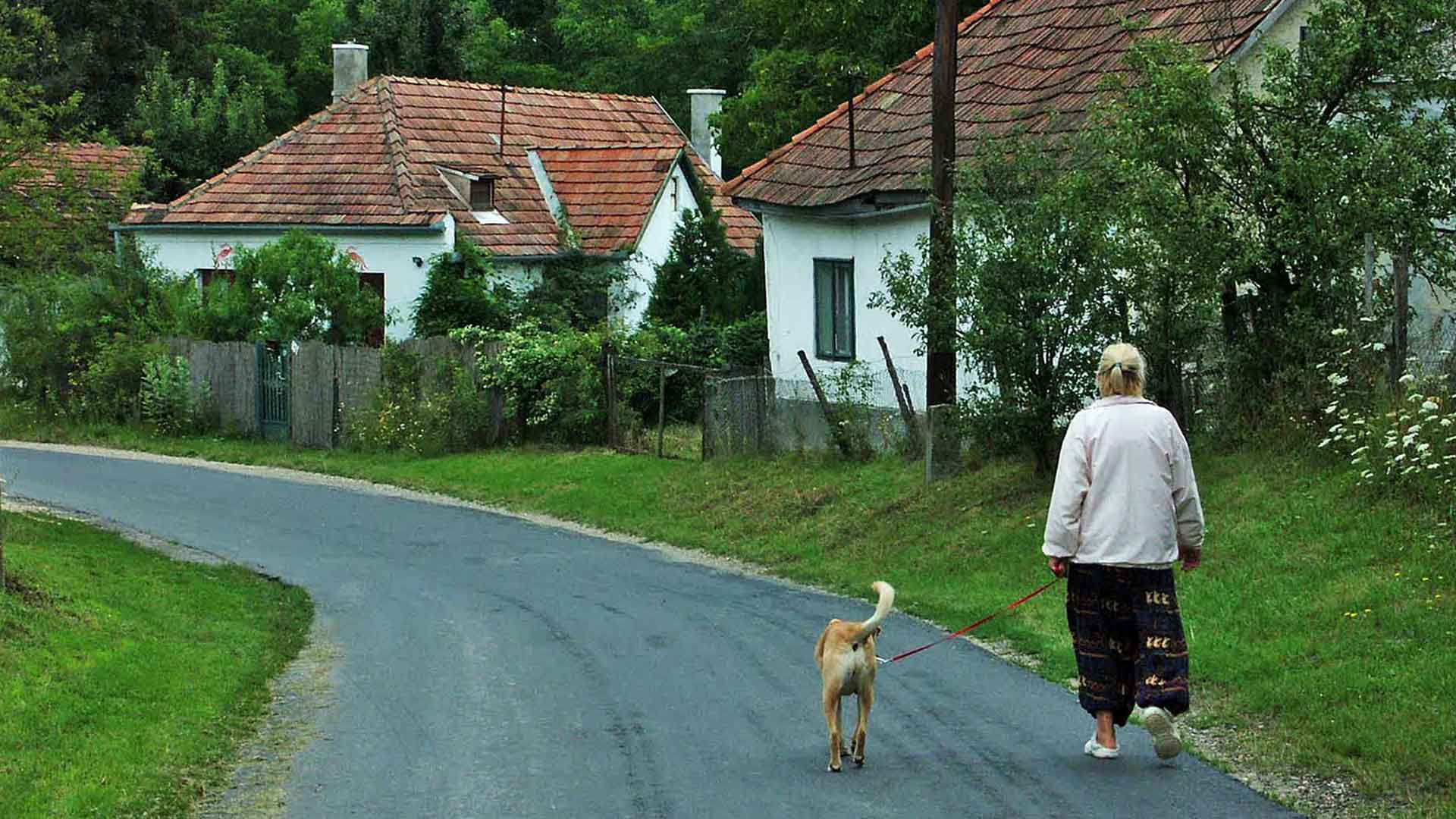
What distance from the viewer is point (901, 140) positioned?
24.7 meters

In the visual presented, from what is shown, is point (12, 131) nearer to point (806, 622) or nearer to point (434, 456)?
point (434, 456)

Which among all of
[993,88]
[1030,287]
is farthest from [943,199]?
[993,88]

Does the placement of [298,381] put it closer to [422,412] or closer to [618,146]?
[422,412]

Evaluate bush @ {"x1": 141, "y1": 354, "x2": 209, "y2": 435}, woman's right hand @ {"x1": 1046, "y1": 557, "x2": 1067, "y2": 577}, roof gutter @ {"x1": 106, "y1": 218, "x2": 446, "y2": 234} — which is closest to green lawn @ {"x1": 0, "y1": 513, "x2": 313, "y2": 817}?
woman's right hand @ {"x1": 1046, "y1": 557, "x2": 1067, "y2": 577}

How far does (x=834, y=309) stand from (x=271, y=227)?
12719 millimetres

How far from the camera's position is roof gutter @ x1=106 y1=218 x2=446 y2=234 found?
3219 cm

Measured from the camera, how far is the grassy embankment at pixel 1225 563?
29.3 ft

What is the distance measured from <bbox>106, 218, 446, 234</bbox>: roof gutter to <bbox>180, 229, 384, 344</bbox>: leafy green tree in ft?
5.01

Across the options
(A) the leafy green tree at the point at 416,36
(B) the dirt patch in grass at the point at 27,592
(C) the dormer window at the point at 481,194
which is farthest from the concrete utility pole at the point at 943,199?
(A) the leafy green tree at the point at 416,36

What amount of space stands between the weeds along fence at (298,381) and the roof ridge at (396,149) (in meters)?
4.04

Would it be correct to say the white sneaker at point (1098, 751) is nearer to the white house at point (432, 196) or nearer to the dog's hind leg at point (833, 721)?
the dog's hind leg at point (833, 721)

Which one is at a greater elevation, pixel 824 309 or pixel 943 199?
pixel 943 199

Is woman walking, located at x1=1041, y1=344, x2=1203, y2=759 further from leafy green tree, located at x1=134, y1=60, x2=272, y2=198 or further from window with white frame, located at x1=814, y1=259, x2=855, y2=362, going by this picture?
leafy green tree, located at x1=134, y1=60, x2=272, y2=198

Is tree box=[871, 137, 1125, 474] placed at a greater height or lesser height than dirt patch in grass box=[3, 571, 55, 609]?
greater
